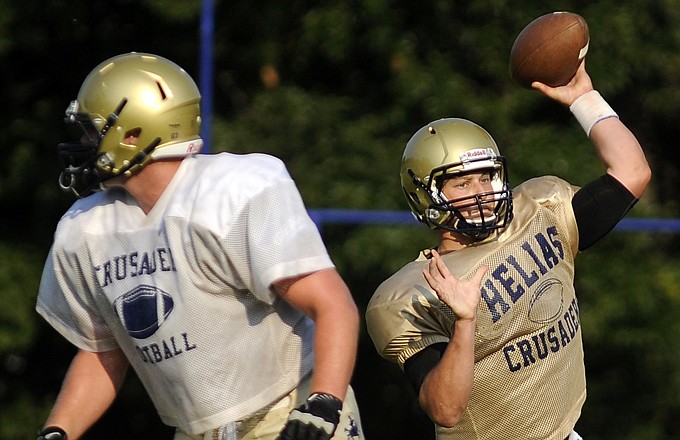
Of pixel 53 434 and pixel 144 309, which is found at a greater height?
pixel 144 309

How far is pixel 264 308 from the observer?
3.42 m

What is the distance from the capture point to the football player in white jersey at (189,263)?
3256 millimetres

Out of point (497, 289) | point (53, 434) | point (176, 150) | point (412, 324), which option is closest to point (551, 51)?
point (497, 289)

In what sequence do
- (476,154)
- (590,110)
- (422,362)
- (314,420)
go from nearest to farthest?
1. (314,420)
2. (422,362)
3. (476,154)
4. (590,110)

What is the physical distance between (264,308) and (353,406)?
1.17 ft

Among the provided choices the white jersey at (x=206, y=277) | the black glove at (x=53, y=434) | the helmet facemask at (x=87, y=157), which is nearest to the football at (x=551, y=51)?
the white jersey at (x=206, y=277)

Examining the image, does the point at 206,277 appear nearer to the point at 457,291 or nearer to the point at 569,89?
the point at 457,291

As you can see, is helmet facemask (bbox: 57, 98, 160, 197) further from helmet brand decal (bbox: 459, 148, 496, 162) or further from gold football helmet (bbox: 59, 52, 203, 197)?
helmet brand decal (bbox: 459, 148, 496, 162)

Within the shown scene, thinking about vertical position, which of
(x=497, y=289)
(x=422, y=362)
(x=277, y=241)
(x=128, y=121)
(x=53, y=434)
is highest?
(x=128, y=121)

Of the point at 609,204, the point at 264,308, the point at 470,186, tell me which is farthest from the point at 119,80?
the point at 609,204

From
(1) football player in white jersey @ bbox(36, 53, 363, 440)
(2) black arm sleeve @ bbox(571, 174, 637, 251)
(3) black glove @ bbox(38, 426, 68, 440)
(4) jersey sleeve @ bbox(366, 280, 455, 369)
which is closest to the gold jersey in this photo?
(4) jersey sleeve @ bbox(366, 280, 455, 369)

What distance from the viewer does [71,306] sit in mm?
3645

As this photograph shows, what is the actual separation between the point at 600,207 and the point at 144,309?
1.31 meters

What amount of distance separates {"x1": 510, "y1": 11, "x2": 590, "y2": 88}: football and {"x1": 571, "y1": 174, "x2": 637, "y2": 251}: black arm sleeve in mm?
397
